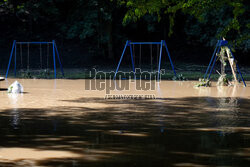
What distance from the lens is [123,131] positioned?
25.5 feet

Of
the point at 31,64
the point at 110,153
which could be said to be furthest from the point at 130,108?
the point at 31,64

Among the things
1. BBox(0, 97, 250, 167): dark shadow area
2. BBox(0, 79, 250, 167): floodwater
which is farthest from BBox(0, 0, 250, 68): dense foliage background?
BBox(0, 97, 250, 167): dark shadow area

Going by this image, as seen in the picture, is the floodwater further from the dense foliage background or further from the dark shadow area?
the dense foliage background

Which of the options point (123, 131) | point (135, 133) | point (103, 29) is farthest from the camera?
point (103, 29)

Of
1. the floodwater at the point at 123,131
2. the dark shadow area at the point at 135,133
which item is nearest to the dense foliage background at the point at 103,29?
the floodwater at the point at 123,131

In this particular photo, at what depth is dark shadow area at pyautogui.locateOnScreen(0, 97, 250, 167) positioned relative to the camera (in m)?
5.89

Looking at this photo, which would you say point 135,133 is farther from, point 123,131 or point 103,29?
point 103,29

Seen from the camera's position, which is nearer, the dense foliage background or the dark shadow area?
the dark shadow area

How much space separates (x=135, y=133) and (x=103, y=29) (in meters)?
21.6

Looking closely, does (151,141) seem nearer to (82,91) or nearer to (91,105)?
(91,105)

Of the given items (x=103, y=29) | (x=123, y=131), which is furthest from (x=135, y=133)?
(x=103, y=29)

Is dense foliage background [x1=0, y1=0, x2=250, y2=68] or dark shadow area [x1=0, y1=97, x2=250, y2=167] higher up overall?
dense foliage background [x1=0, y1=0, x2=250, y2=68]

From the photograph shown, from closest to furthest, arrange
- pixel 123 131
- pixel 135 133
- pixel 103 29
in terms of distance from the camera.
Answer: pixel 135 133 → pixel 123 131 → pixel 103 29

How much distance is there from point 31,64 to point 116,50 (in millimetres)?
6496
